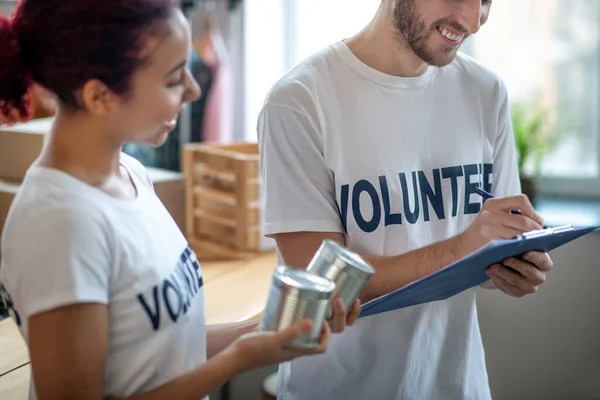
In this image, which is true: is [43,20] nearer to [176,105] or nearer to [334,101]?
[176,105]

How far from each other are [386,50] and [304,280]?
575mm

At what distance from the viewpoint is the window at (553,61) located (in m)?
2.61

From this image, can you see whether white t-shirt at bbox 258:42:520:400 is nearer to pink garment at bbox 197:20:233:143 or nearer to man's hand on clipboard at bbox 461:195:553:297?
man's hand on clipboard at bbox 461:195:553:297

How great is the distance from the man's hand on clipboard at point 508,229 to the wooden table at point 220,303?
0.62 m

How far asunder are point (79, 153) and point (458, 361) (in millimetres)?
772

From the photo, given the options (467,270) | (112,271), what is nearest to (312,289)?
(112,271)

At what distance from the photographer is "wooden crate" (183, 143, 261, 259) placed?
7.15 ft

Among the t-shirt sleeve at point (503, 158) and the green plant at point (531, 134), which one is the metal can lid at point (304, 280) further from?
the green plant at point (531, 134)

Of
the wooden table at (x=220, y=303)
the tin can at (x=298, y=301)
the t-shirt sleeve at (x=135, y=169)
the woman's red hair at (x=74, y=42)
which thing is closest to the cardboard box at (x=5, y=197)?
the wooden table at (x=220, y=303)

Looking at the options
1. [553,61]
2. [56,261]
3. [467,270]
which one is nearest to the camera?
[56,261]

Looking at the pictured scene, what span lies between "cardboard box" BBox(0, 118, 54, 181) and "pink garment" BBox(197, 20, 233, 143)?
888 millimetres

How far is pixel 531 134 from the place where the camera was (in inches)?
100.0

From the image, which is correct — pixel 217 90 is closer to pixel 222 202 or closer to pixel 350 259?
pixel 222 202

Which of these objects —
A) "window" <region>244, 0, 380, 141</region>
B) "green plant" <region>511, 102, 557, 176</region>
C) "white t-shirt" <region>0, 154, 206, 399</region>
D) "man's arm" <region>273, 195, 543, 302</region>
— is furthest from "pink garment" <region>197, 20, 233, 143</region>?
"white t-shirt" <region>0, 154, 206, 399</region>
